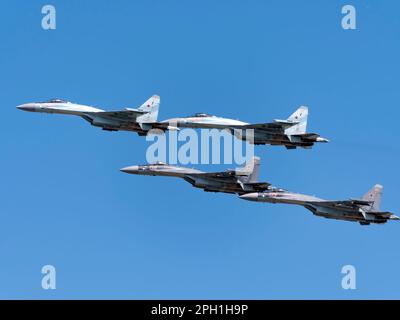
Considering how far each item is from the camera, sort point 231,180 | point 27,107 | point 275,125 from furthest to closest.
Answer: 1. point 27,107
2. point 231,180
3. point 275,125

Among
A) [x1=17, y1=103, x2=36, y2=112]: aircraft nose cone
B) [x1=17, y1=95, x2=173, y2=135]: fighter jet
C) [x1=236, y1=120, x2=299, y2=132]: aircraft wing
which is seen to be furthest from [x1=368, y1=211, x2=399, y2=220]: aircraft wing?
[x1=17, y1=103, x2=36, y2=112]: aircraft nose cone

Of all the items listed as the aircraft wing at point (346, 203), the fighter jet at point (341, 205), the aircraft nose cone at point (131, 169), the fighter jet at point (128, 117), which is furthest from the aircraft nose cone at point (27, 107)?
the aircraft wing at point (346, 203)

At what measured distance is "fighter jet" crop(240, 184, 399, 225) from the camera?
424 feet

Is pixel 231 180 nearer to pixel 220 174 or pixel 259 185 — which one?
pixel 220 174

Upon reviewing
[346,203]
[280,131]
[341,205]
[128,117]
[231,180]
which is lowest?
[341,205]

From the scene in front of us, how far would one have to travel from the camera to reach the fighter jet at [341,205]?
5089 inches

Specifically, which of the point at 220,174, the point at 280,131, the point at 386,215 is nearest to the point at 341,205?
the point at 386,215

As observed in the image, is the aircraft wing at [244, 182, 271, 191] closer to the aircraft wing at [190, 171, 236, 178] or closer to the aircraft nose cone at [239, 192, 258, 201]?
the aircraft nose cone at [239, 192, 258, 201]

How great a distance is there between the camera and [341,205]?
130250mm

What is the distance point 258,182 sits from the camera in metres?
131

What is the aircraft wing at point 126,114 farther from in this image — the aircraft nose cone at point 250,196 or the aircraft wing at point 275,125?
the aircraft nose cone at point 250,196

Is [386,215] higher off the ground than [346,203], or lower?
lower
